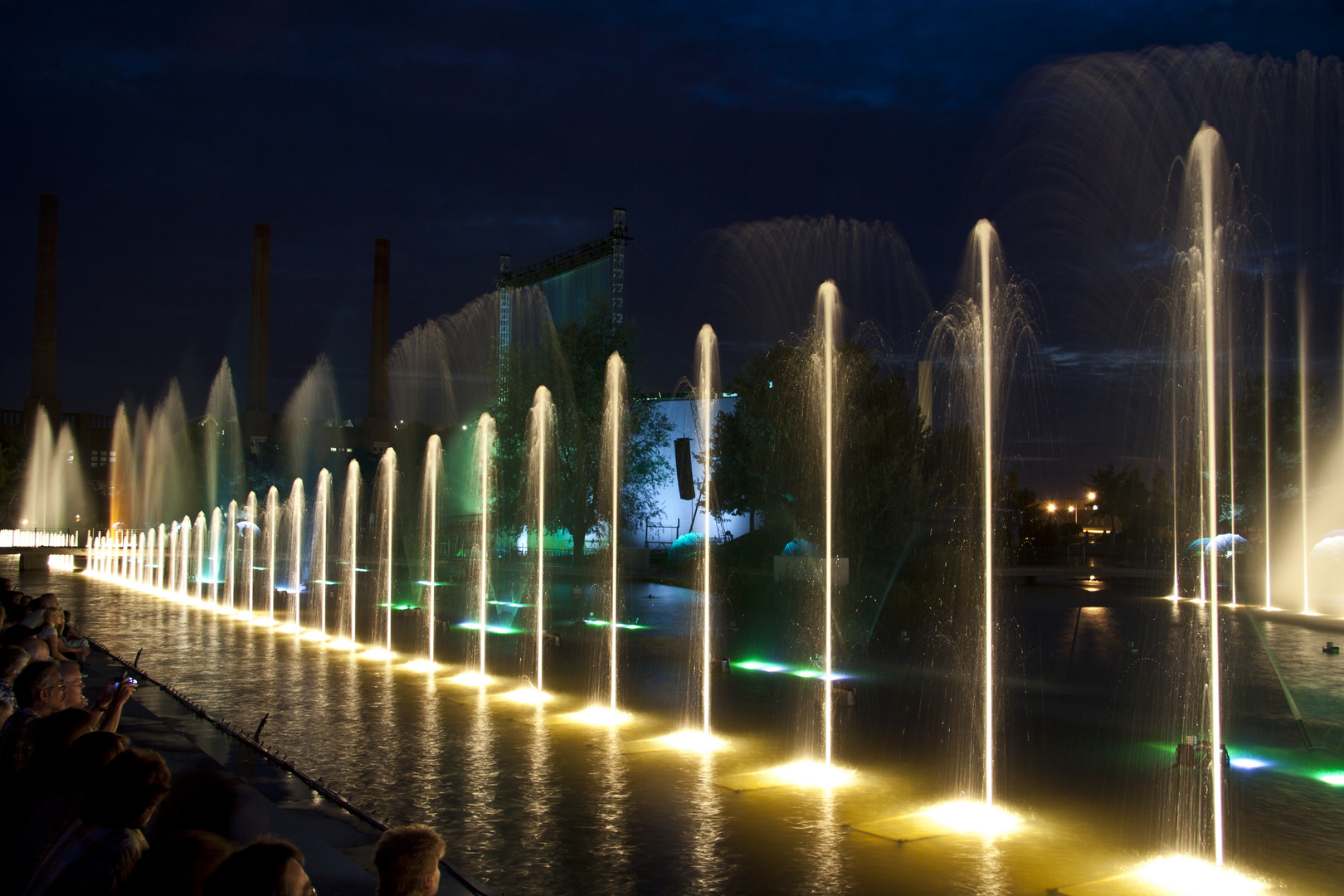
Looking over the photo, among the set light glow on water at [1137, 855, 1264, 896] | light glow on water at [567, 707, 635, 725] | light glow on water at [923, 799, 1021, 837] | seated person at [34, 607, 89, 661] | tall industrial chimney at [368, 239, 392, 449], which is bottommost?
light glow on water at [567, 707, 635, 725]

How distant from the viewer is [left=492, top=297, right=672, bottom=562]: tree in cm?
4362

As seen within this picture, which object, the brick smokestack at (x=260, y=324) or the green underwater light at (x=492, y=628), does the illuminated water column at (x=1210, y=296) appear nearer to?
the green underwater light at (x=492, y=628)

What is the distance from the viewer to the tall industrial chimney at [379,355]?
7994 centimetres

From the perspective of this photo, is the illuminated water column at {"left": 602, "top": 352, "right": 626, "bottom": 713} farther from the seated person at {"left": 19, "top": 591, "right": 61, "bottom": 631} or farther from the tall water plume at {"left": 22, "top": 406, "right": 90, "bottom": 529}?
the tall water plume at {"left": 22, "top": 406, "right": 90, "bottom": 529}

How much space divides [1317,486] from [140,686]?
161ft

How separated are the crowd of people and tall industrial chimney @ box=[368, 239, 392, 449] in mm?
78723

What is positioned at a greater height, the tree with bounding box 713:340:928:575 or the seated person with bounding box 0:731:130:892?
the tree with bounding box 713:340:928:575

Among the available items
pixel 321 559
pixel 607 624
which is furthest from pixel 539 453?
pixel 321 559

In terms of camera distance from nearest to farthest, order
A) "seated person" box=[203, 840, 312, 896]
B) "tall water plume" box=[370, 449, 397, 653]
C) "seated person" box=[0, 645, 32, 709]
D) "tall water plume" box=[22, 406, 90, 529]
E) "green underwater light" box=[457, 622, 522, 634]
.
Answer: "seated person" box=[203, 840, 312, 896], "seated person" box=[0, 645, 32, 709], "tall water plume" box=[370, 449, 397, 653], "green underwater light" box=[457, 622, 522, 634], "tall water plume" box=[22, 406, 90, 529]

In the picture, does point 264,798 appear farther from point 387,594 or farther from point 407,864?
point 387,594

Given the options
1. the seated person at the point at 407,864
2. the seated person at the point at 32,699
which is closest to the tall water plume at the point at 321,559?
the seated person at the point at 32,699

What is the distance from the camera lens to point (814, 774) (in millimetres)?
10016

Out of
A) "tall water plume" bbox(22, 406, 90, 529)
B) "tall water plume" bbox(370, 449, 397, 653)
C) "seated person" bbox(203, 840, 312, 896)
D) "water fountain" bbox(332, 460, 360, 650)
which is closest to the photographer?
"seated person" bbox(203, 840, 312, 896)

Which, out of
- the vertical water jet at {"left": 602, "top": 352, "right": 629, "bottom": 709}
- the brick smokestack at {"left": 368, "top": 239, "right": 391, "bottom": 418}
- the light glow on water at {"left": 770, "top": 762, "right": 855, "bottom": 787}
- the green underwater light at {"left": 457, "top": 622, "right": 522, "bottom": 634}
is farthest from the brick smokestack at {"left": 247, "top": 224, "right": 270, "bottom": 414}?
the light glow on water at {"left": 770, "top": 762, "right": 855, "bottom": 787}
